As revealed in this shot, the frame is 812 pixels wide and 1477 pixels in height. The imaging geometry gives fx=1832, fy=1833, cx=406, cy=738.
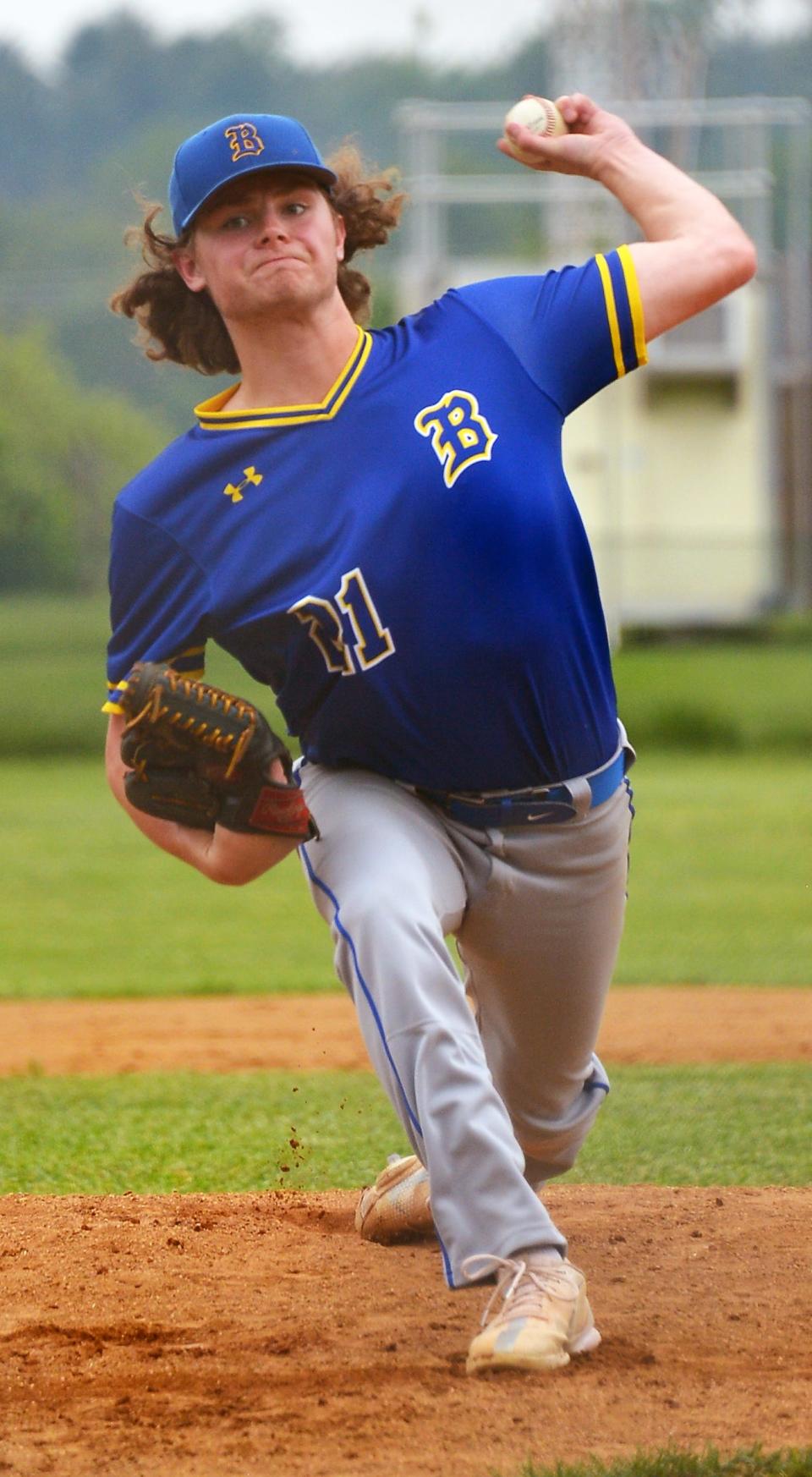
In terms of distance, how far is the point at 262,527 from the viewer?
2.80m

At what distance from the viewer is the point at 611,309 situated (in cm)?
281

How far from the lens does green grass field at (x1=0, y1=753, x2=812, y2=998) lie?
754 cm

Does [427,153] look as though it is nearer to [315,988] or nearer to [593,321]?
[315,988]

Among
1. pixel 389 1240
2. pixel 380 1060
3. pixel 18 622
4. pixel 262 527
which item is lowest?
pixel 18 622

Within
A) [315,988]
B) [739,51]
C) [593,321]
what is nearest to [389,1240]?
[593,321]

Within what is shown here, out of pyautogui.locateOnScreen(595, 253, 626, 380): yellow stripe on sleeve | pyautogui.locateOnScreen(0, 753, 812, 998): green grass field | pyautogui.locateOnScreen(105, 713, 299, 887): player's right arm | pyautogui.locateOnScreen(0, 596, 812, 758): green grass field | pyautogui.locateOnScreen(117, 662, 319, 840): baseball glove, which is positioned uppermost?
pyautogui.locateOnScreen(595, 253, 626, 380): yellow stripe on sleeve

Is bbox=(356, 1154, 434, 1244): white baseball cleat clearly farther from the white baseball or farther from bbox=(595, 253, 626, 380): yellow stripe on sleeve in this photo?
the white baseball

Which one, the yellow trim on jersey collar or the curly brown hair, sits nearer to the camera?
the yellow trim on jersey collar

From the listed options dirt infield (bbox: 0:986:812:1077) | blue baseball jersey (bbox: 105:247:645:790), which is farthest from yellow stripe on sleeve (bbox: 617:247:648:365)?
dirt infield (bbox: 0:986:812:1077)

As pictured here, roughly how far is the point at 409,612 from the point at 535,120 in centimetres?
86

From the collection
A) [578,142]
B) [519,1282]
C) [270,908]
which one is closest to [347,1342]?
[519,1282]

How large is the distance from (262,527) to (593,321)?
599 millimetres

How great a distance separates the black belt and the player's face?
2.61 ft

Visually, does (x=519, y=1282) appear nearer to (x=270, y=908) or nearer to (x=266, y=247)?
(x=266, y=247)
